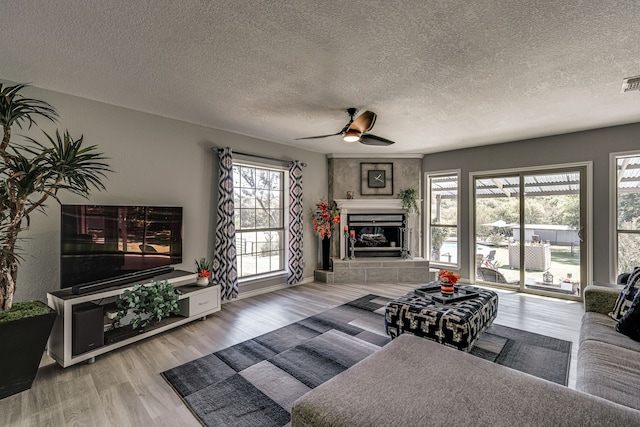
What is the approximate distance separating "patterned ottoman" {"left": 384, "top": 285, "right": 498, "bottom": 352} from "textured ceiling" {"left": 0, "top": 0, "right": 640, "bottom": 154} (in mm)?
2160

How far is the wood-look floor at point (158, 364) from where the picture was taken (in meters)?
1.93

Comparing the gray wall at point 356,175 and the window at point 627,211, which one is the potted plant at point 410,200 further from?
the window at point 627,211

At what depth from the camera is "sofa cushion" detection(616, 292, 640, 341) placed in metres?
2.02

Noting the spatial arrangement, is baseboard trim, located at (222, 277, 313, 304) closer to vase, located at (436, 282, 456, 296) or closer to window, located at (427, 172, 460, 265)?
window, located at (427, 172, 460, 265)

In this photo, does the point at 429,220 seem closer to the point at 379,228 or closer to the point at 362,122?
the point at 379,228

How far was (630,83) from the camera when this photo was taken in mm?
2631

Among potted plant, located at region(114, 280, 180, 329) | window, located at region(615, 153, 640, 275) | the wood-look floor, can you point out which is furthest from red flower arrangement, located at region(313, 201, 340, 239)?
window, located at region(615, 153, 640, 275)

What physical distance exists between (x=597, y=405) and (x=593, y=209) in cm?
430

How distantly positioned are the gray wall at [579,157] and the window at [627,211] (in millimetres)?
123

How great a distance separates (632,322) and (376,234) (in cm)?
414

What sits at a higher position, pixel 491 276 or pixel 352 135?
pixel 352 135

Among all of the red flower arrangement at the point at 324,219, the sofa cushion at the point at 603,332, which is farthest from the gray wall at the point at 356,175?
the sofa cushion at the point at 603,332

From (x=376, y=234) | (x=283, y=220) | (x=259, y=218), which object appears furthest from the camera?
(x=376, y=234)

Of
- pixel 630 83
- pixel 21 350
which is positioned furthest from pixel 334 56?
pixel 21 350
